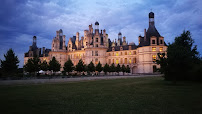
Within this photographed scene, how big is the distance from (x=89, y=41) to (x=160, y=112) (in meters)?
72.2

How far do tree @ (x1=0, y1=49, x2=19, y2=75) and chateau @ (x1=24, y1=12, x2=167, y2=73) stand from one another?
39.0 meters

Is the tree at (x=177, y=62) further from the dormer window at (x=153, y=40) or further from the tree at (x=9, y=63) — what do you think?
the dormer window at (x=153, y=40)

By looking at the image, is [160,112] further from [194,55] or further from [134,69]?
[134,69]

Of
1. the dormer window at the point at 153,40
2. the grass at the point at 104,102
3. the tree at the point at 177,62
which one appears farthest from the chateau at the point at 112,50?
the grass at the point at 104,102

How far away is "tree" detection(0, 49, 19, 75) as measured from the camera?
38.1 m

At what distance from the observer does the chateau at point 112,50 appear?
2425 inches

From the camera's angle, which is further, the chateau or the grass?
the chateau

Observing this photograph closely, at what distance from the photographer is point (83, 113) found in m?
8.13

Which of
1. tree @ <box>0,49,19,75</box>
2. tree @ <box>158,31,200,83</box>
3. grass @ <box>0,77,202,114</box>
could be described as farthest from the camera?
tree @ <box>0,49,19,75</box>

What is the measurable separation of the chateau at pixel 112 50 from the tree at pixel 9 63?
39.0 metres

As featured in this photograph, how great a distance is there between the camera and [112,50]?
7631cm

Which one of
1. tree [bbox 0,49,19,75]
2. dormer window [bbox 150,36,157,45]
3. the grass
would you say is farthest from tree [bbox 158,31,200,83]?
dormer window [bbox 150,36,157,45]

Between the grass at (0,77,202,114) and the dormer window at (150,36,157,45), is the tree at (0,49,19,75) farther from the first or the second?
the dormer window at (150,36,157,45)

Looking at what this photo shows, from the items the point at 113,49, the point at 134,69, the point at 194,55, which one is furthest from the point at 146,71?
the point at 194,55
